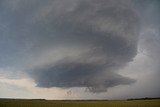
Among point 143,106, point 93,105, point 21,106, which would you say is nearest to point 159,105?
point 143,106

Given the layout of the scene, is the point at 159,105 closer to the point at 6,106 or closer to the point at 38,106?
the point at 38,106

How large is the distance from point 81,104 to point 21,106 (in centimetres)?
1570

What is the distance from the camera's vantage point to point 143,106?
215 feet

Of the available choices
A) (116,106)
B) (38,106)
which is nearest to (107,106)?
(116,106)

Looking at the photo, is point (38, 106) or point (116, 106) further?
point (116, 106)

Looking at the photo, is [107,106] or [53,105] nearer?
[53,105]

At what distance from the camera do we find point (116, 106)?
209 ft

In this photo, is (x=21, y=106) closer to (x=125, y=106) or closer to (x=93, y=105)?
(x=93, y=105)

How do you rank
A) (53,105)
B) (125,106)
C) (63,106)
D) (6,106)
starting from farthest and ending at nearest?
(125,106) < (53,105) < (63,106) < (6,106)

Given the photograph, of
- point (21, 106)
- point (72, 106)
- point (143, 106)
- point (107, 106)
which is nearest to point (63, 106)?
point (72, 106)

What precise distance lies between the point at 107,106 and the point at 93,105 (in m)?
4.38

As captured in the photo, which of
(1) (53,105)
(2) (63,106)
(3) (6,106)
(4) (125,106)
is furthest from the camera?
(4) (125,106)

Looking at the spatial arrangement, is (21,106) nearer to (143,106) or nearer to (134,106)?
(134,106)

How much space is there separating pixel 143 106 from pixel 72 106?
2027 centimetres
